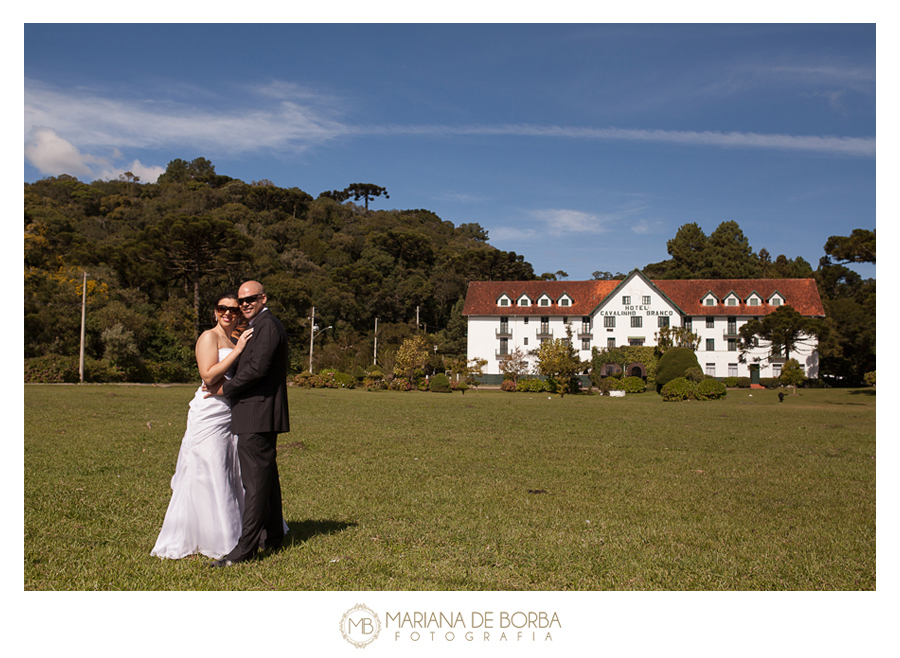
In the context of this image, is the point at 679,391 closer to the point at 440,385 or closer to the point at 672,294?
the point at 440,385

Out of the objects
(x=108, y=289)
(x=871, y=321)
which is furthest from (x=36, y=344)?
(x=871, y=321)

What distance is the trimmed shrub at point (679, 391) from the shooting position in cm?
3481

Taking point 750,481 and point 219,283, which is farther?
point 219,283

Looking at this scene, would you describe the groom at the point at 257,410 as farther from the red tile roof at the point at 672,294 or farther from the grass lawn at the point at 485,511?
the red tile roof at the point at 672,294

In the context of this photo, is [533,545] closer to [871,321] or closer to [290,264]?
[871,321]

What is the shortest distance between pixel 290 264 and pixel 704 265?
51.1m

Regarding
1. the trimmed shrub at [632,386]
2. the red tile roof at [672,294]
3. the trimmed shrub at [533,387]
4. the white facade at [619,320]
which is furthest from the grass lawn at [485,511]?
the red tile roof at [672,294]

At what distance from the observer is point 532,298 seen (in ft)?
213

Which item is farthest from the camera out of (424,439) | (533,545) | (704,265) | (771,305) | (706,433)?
(704,265)

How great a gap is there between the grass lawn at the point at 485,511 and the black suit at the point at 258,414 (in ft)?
1.13

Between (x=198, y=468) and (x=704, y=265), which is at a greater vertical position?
(x=704, y=265)

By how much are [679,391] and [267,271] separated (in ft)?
149

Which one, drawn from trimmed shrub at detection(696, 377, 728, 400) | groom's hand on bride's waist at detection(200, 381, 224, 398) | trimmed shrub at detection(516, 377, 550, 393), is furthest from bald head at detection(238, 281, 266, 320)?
trimmed shrub at detection(516, 377, 550, 393)
